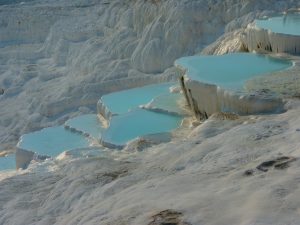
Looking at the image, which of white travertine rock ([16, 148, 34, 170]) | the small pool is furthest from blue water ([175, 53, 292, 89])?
white travertine rock ([16, 148, 34, 170])

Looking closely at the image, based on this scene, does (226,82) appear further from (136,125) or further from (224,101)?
(136,125)

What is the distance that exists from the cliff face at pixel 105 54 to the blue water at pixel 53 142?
11.9 feet

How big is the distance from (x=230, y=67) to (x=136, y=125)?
1694 millimetres

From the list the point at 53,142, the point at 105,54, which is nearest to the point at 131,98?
the point at 53,142

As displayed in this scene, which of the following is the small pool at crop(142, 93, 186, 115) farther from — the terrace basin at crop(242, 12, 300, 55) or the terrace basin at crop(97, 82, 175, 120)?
the terrace basin at crop(242, 12, 300, 55)

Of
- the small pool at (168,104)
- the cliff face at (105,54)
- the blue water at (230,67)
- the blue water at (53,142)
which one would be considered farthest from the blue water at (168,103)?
the cliff face at (105,54)

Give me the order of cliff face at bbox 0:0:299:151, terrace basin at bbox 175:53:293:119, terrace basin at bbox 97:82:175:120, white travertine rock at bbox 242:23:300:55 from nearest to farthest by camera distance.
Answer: terrace basin at bbox 175:53:293:119, white travertine rock at bbox 242:23:300:55, terrace basin at bbox 97:82:175:120, cliff face at bbox 0:0:299:151

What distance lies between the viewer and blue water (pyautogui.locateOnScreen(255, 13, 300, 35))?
388 inches

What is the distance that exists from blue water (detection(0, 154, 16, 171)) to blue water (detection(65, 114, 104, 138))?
1266 mm

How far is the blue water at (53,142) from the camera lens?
368 inches

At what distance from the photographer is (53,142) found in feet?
32.6

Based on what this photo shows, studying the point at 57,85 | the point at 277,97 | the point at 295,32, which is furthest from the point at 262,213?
the point at 57,85

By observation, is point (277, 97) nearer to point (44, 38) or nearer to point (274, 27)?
point (274, 27)

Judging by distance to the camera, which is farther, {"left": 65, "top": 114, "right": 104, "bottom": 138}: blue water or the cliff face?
the cliff face
